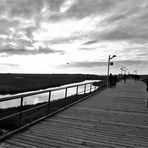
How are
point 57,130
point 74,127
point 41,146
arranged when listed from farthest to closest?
point 74,127, point 57,130, point 41,146

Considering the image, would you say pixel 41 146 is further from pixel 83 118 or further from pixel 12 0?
pixel 12 0

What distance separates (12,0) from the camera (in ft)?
32.1

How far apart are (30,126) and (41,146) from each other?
159 centimetres

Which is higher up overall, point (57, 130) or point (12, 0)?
point (12, 0)

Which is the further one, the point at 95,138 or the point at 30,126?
the point at 30,126

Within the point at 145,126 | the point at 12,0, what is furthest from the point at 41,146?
the point at 12,0

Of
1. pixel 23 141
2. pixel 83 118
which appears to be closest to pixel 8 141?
pixel 23 141

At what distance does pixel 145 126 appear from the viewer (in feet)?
20.1

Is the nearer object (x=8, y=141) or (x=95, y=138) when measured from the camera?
(x=8, y=141)

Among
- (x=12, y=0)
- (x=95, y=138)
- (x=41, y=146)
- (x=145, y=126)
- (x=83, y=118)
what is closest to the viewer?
(x=41, y=146)

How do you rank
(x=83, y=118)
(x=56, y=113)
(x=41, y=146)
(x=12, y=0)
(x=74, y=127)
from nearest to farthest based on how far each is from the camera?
1. (x=41, y=146)
2. (x=74, y=127)
3. (x=83, y=118)
4. (x=56, y=113)
5. (x=12, y=0)

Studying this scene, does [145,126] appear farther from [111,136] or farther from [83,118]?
[83,118]

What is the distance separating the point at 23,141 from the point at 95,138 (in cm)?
190

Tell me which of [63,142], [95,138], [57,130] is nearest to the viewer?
[63,142]
